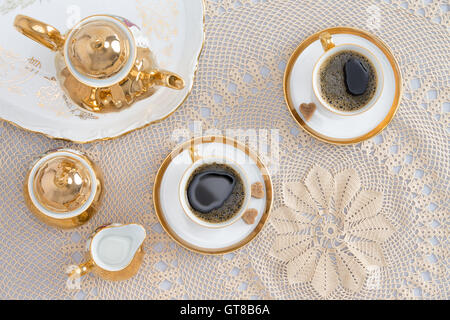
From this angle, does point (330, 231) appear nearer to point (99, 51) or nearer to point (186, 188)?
point (186, 188)

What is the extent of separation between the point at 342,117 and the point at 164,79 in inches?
17.1

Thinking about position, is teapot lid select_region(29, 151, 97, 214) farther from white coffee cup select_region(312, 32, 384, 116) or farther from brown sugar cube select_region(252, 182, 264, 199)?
white coffee cup select_region(312, 32, 384, 116)

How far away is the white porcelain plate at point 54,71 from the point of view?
896 mm

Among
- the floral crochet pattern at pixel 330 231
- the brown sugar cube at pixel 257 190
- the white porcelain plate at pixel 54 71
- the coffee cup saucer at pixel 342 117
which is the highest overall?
the coffee cup saucer at pixel 342 117

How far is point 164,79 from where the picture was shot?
76 cm

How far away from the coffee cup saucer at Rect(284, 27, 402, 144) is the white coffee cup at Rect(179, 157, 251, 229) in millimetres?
187

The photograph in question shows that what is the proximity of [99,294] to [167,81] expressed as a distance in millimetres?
579

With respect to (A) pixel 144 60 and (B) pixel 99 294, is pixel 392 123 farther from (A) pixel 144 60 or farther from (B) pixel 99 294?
(B) pixel 99 294

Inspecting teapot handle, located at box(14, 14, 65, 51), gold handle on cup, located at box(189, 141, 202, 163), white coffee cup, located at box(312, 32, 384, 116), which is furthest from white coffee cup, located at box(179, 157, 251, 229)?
teapot handle, located at box(14, 14, 65, 51)

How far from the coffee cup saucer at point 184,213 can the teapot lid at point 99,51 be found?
0.29 meters

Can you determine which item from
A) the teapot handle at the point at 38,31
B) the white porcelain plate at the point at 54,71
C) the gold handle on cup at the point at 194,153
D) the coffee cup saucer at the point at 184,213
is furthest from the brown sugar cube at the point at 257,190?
the teapot handle at the point at 38,31

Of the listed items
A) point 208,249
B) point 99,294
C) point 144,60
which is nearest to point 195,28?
point 144,60

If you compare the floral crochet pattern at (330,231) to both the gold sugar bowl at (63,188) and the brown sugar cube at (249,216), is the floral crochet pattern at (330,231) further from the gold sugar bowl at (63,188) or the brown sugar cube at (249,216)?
the gold sugar bowl at (63,188)
